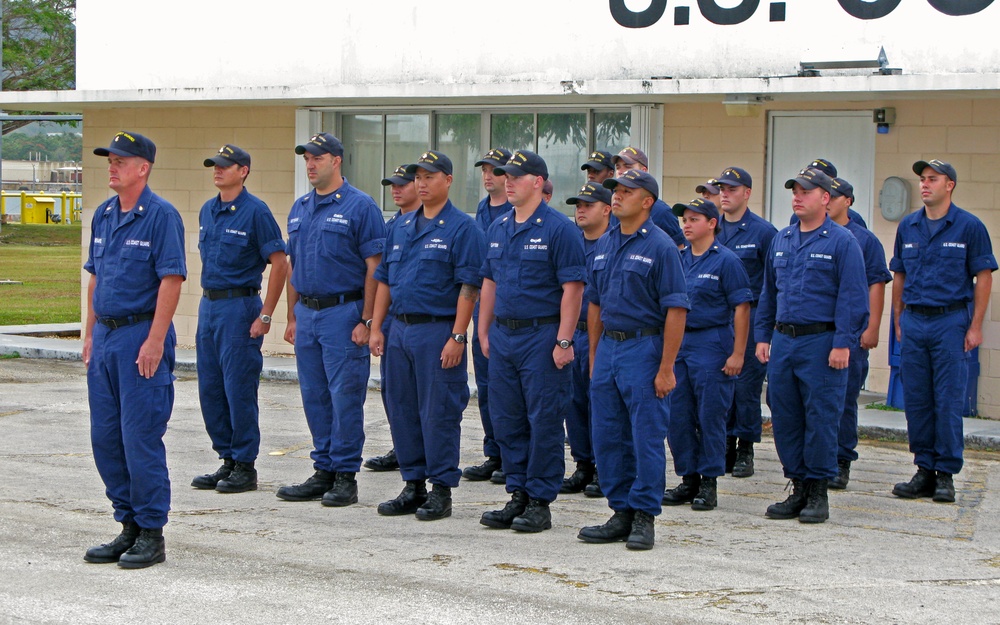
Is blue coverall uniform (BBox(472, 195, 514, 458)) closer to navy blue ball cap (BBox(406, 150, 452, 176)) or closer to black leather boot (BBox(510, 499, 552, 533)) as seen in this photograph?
navy blue ball cap (BBox(406, 150, 452, 176))

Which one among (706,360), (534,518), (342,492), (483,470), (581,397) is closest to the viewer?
(534,518)

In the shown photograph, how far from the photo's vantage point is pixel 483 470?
912cm

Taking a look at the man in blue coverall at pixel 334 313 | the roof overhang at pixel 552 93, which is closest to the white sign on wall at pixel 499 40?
the roof overhang at pixel 552 93

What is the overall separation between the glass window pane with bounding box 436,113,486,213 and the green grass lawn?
23.8 feet

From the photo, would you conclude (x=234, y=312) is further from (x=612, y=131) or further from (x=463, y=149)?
(x=463, y=149)

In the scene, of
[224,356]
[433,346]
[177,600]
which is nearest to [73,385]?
[224,356]

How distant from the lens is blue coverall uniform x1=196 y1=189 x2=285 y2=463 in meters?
8.39

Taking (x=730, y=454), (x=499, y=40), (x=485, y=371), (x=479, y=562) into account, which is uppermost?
(x=499, y=40)

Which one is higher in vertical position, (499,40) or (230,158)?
(499,40)

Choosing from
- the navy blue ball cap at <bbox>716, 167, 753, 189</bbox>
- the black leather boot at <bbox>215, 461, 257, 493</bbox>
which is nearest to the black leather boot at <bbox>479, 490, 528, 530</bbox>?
the black leather boot at <bbox>215, 461, 257, 493</bbox>

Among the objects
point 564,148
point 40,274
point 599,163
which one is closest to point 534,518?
point 599,163

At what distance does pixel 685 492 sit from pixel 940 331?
190 cm

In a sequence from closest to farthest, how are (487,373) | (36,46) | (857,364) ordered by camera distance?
(857,364) < (487,373) < (36,46)

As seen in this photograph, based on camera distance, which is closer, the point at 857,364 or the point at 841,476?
the point at 857,364
